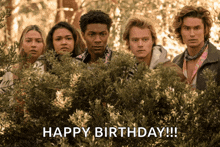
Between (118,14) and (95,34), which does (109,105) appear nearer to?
(95,34)

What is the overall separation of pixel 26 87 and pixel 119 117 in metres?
0.78

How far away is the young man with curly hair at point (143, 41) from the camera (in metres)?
3.88

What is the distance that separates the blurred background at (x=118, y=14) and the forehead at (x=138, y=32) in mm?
2959

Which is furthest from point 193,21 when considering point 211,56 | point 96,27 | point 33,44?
point 33,44

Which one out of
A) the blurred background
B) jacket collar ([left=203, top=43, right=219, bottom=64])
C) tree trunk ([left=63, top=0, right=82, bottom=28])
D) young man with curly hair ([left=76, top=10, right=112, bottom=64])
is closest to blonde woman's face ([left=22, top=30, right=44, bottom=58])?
young man with curly hair ([left=76, top=10, right=112, bottom=64])

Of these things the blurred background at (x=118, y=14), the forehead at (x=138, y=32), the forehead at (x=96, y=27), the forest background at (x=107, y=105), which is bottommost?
the forest background at (x=107, y=105)

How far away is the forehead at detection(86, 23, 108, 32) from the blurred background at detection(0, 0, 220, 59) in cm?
299

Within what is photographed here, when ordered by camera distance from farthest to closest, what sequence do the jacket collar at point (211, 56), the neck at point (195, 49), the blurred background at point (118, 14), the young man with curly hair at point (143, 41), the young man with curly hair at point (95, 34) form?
the blurred background at point (118, 14) < the neck at point (195, 49) < the jacket collar at point (211, 56) < the young man with curly hair at point (95, 34) < the young man with curly hair at point (143, 41)

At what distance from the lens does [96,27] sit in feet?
13.3

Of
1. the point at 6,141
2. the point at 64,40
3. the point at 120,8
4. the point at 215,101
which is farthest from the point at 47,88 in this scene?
the point at 120,8

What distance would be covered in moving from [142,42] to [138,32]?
0.47 ft

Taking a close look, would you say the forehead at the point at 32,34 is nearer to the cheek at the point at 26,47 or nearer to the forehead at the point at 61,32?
the cheek at the point at 26,47

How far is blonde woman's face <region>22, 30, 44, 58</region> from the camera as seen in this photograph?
477 centimetres

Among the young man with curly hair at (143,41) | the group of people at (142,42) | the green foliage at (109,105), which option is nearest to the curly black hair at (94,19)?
the group of people at (142,42)
